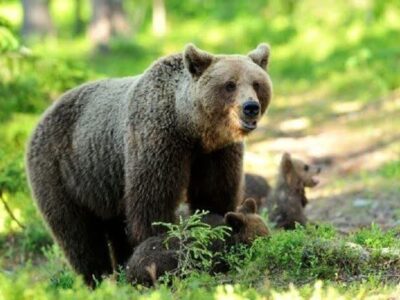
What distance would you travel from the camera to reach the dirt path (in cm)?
1128

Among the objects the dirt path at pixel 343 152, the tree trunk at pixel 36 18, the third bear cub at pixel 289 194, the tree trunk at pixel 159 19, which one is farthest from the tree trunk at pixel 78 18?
the third bear cub at pixel 289 194

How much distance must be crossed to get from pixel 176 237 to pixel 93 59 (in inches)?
693

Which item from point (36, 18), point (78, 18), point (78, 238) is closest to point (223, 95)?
point (78, 238)

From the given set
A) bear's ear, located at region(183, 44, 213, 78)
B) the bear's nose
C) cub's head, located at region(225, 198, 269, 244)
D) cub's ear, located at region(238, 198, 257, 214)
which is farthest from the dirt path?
bear's ear, located at region(183, 44, 213, 78)

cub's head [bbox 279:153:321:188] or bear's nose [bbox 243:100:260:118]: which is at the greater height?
bear's nose [bbox 243:100:260:118]

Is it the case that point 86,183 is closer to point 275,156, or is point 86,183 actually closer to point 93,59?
point 275,156

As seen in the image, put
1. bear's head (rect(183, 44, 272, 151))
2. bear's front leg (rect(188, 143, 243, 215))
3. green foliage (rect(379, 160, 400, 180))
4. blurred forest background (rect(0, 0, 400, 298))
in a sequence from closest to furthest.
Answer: bear's head (rect(183, 44, 272, 151)), bear's front leg (rect(188, 143, 243, 215)), blurred forest background (rect(0, 0, 400, 298)), green foliage (rect(379, 160, 400, 180))

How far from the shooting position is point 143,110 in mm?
7684

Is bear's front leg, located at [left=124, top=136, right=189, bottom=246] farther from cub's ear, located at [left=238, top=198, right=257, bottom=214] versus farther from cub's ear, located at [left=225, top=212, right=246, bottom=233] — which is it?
cub's ear, located at [left=238, top=198, right=257, bottom=214]

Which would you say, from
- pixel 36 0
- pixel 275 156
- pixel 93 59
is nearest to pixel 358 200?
pixel 275 156

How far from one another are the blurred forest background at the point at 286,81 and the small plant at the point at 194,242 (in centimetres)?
317

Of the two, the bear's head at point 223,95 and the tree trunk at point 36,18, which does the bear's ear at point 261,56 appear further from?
the tree trunk at point 36,18

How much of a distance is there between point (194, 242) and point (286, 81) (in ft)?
48.3

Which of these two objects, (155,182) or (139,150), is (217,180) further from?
(139,150)
